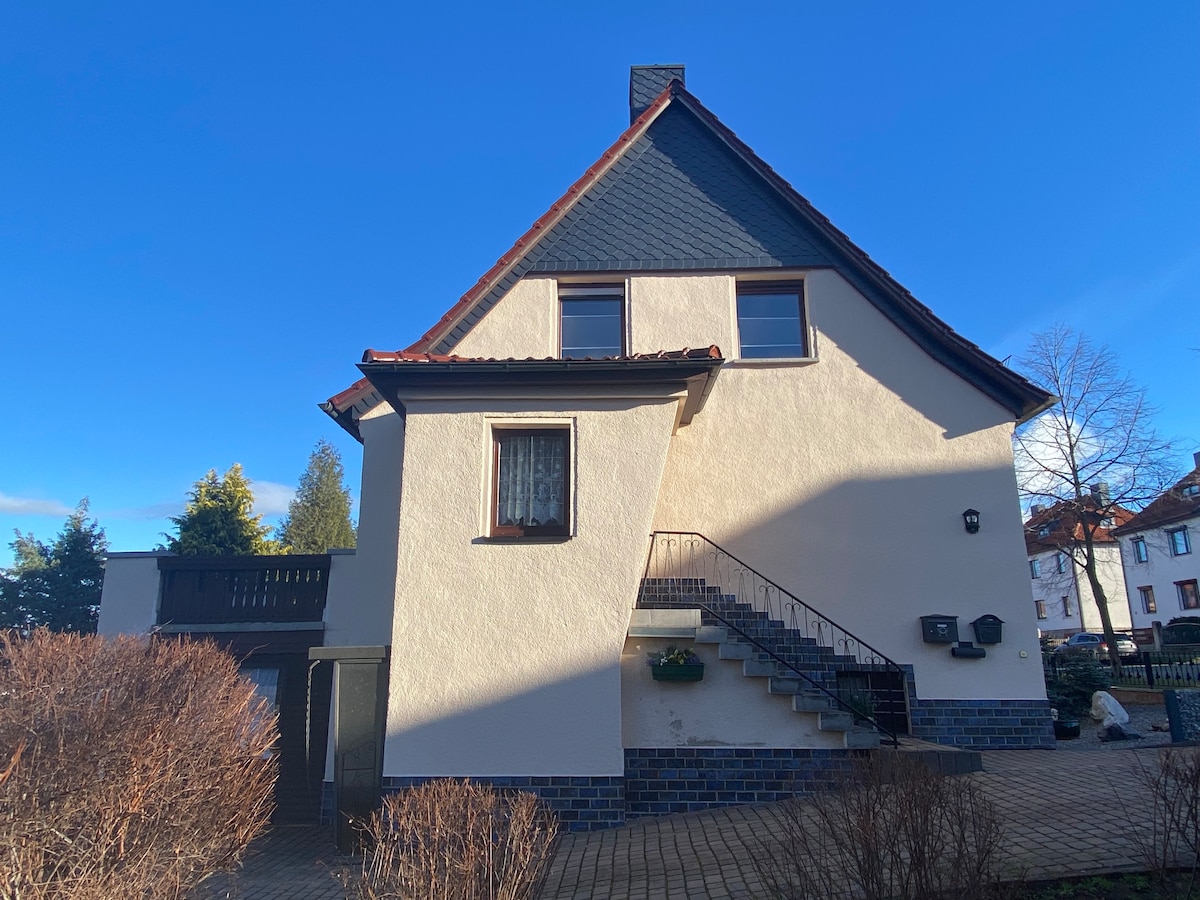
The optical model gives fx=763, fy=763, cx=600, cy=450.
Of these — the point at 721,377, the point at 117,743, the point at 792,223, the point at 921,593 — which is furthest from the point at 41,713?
the point at 792,223

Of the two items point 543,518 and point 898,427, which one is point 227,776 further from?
point 898,427

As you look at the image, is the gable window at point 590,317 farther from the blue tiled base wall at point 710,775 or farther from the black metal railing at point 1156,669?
the black metal railing at point 1156,669

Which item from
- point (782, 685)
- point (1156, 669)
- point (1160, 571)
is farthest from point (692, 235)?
point (1160, 571)

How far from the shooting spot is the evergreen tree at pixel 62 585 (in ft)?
88.8

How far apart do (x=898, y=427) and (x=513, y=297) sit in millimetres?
6143

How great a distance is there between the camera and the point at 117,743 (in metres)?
5.20

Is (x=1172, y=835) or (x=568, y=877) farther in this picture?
(x=568, y=877)

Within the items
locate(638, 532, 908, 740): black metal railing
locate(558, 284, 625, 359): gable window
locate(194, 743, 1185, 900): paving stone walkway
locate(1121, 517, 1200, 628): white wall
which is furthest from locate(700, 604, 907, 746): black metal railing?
locate(1121, 517, 1200, 628): white wall

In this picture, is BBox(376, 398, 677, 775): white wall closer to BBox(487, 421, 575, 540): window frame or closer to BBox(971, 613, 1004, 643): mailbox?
BBox(487, 421, 575, 540): window frame

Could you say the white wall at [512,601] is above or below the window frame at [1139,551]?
below

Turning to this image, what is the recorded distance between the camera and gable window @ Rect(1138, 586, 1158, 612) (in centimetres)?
4250

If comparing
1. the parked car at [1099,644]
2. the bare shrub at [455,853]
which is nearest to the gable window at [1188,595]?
the parked car at [1099,644]

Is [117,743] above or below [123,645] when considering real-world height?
below

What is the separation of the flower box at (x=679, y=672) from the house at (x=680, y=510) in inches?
7.9
